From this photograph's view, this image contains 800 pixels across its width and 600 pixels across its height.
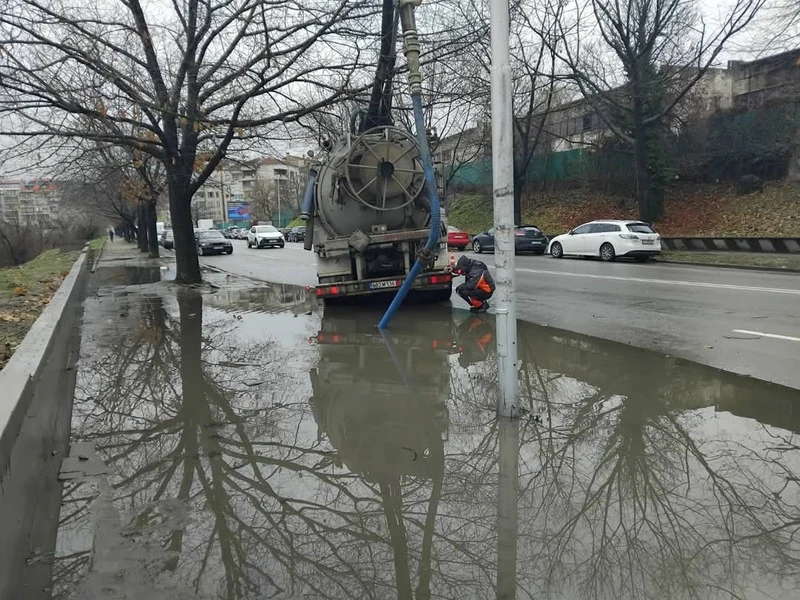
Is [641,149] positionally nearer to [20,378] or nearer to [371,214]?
[371,214]

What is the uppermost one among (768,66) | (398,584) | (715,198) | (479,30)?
(768,66)

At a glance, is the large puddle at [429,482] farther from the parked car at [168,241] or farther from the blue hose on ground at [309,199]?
the parked car at [168,241]

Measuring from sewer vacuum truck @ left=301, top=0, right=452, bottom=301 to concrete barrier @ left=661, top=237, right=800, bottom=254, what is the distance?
1450 cm

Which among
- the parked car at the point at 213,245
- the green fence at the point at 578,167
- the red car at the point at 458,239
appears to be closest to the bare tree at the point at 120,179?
the parked car at the point at 213,245

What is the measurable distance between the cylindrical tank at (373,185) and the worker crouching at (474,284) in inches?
43.5

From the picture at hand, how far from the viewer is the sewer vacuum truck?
33.3 ft

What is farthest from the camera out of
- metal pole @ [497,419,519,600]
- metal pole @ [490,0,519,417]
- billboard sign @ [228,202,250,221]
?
billboard sign @ [228,202,250,221]

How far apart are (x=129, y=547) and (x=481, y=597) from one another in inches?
78.2

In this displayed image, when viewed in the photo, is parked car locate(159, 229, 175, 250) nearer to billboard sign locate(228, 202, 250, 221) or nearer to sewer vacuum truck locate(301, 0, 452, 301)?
sewer vacuum truck locate(301, 0, 452, 301)

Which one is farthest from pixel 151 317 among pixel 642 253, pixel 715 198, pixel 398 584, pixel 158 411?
pixel 715 198

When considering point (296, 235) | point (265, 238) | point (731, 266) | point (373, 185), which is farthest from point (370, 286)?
point (296, 235)

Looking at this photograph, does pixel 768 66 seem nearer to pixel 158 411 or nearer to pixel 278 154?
pixel 278 154

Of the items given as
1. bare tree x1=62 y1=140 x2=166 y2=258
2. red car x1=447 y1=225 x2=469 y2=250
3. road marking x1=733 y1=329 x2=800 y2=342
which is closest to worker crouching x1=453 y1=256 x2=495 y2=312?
road marking x1=733 y1=329 x2=800 y2=342

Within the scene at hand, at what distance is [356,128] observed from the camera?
1152 centimetres
